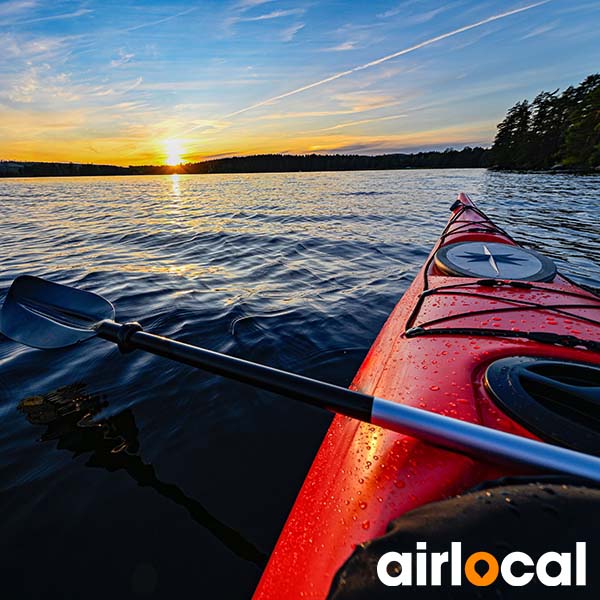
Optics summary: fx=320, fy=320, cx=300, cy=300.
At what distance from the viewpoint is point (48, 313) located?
3.25 m

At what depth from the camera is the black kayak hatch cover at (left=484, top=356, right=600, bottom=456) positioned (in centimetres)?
116

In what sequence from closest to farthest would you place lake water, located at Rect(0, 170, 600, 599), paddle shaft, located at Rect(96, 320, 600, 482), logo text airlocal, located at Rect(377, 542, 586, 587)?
1. logo text airlocal, located at Rect(377, 542, 586, 587)
2. paddle shaft, located at Rect(96, 320, 600, 482)
3. lake water, located at Rect(0, 170, 600, 599)

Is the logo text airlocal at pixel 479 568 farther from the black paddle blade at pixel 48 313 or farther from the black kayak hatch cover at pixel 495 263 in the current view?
the black kayak hatch cover at pixel 495 263

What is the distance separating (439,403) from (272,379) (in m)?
0.79

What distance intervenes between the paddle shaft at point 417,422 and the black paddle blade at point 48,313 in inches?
66.5

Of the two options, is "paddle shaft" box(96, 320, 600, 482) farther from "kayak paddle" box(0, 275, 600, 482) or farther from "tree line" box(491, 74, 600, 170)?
"tree line" box(491, 74, 600, 170)

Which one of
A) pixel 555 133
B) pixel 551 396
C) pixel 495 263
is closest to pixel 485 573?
pixel 551 396

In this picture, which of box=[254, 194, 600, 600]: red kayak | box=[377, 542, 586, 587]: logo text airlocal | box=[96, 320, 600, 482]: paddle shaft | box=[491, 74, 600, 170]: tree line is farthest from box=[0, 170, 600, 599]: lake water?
box=[491, 74, 600, 170]: tree line

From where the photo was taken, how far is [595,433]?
45.8 inches

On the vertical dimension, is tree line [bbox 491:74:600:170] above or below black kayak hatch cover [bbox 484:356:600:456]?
above

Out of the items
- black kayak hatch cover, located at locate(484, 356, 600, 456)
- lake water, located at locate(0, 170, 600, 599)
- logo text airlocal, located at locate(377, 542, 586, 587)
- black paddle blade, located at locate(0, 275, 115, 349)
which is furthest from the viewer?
black paddle blade, located at locate(0, 275, 115, 349)

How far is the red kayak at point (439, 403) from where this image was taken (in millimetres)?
1039

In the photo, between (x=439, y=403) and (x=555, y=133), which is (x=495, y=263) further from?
(x=555, y=133)

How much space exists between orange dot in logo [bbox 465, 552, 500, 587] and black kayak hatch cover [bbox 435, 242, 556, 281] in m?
3.17
